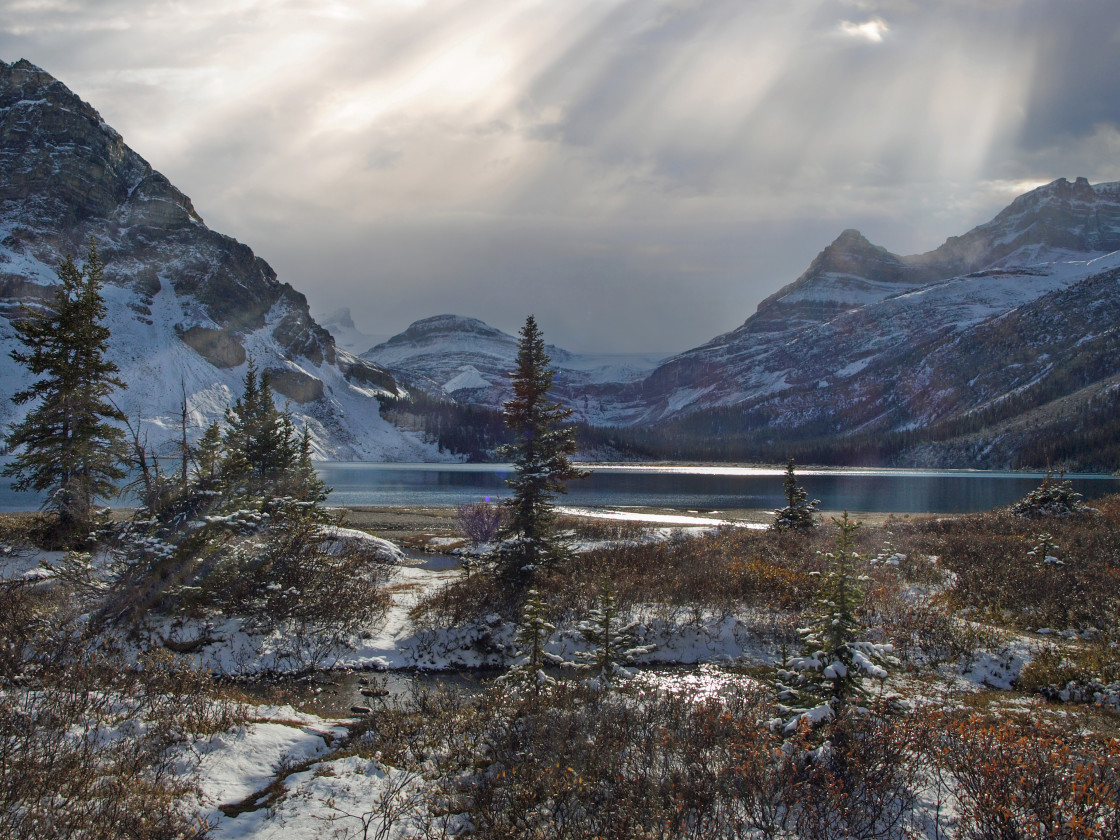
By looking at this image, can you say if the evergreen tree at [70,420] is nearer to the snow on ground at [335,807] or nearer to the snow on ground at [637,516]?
the snow on ground at [335,807]

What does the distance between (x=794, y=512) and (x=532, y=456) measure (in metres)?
19.7

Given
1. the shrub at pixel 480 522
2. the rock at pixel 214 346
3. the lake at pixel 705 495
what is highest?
the rock at pixel 214 346

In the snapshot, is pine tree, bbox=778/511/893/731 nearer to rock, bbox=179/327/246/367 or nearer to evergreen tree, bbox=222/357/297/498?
evergreen tree, bbox=222/357/297/498

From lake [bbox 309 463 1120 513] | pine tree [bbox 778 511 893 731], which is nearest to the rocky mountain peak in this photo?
lake [bbox 309 463 1120 513]

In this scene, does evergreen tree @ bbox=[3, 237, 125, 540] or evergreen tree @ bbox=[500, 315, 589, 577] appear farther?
evergreen tree @ bbox=[3, 237, 125, 540]

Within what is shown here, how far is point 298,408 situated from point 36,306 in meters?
68.6

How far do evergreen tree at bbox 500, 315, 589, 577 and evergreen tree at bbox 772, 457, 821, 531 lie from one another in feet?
57.0

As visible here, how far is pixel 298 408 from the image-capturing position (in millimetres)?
187000

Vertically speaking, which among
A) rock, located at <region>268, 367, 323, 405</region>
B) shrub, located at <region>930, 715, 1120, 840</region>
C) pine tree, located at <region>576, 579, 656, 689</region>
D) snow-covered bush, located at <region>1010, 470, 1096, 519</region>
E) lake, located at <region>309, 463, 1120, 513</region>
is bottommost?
lake, located at <region>309, 463, 1120, 513</region>

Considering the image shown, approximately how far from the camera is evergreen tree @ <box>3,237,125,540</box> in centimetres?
2384

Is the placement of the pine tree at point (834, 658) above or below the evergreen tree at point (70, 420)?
below

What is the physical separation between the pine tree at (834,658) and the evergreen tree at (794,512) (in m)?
26.0

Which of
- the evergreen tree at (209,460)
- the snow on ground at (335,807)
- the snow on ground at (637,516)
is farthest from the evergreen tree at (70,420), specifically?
the snow on ground at (637,516)

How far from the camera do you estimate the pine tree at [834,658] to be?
350 inches
